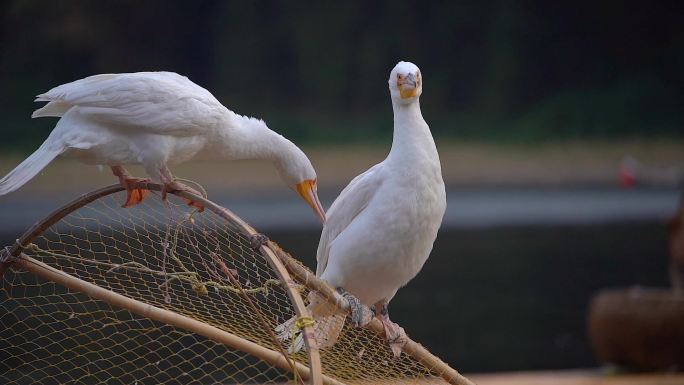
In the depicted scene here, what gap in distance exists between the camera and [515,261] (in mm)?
6508

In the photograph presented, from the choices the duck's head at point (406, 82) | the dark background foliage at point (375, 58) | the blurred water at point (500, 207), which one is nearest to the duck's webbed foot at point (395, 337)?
the duck's head at point (406, 82)

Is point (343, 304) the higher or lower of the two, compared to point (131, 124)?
lower

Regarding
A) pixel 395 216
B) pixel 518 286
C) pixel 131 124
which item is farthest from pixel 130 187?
pixel 518 286

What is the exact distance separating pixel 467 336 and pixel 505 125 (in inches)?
166

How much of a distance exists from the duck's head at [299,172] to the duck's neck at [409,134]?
246 millimetres

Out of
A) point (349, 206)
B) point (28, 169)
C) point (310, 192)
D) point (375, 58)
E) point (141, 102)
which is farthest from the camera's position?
point (375, 58)

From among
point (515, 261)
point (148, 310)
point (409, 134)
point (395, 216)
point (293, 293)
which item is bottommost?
point (515, 261)

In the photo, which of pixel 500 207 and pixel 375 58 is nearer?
pixel 500 207

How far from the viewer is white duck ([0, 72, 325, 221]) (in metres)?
1.99

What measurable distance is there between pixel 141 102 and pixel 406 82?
0.51m

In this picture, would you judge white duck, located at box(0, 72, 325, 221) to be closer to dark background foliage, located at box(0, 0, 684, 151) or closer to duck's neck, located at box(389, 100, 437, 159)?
duck's neck, located at box(389, 100, 437, 159)

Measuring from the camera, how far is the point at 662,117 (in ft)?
29.4

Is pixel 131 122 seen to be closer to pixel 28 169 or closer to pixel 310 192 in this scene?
pixel 28 169

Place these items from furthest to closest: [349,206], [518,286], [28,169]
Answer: [518,286]
[349,206]
[28,169]
